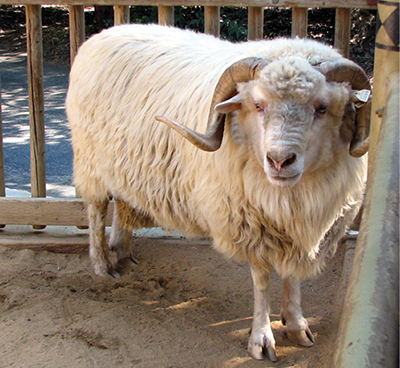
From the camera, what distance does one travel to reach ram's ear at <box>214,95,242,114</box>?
9.36ft

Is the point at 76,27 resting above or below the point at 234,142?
above

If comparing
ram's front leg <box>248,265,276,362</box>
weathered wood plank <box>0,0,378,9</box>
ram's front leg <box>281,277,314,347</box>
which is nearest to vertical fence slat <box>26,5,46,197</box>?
weathered wood plank <box>0,0,378,9</box>

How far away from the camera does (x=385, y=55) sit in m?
1.71

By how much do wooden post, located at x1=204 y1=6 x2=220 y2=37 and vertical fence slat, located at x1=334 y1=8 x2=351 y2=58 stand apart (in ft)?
3.20

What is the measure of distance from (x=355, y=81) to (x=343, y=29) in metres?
1.67

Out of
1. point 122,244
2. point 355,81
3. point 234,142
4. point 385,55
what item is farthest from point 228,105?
point 122,244

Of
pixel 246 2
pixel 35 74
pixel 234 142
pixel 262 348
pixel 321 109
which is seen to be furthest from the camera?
pixel 35 74

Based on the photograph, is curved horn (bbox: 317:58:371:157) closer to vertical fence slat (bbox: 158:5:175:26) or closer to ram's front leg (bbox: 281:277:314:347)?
ram's front leg (bbox: 281:277:314:347)

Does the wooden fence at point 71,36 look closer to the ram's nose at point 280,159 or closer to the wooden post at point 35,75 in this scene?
the wooden post at point 35,75

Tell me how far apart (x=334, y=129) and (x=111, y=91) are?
1792mm

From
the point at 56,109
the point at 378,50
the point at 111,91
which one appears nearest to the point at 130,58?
the point at 111,91

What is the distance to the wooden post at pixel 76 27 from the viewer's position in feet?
15.0

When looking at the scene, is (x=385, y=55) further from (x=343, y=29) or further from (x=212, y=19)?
(x=212, y=19)

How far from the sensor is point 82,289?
416cm
